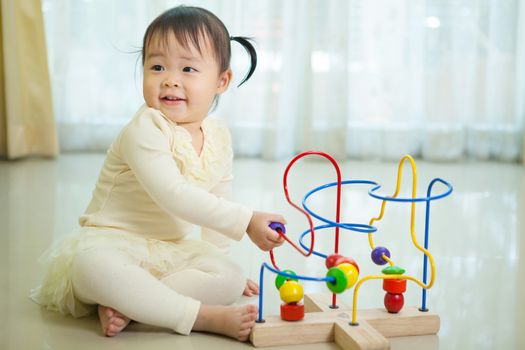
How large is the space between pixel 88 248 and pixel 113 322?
0.12m

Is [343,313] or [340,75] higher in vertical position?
[340,75]

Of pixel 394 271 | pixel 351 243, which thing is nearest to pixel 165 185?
pixel 394 271

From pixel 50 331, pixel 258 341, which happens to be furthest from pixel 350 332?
pixel 50 331

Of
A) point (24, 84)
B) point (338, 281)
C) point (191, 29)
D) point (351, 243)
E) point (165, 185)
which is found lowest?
point (351, 243)

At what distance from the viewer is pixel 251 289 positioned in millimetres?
1268

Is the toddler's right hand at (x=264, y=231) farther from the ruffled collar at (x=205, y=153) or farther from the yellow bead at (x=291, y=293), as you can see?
the ruffled collar at (x=205, y=153)

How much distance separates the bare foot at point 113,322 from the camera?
3.39 ft

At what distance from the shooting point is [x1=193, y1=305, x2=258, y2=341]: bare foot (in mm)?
1014

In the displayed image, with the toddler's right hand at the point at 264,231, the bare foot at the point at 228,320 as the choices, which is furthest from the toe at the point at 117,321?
the toddler's right hand at the point at 264,231

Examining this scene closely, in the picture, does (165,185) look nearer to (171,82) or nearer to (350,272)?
(171,82)

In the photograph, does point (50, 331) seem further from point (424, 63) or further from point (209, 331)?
point (424, 63)

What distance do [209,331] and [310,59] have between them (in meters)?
1.91

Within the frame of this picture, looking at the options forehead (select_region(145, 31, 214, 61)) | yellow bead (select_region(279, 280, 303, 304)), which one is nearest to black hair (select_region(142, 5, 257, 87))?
forehead (select_region(145, 31, 214, 61))

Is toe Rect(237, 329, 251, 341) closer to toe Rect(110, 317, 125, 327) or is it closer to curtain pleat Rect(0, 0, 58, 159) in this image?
toe Rect(110, 317, 125, 327)
